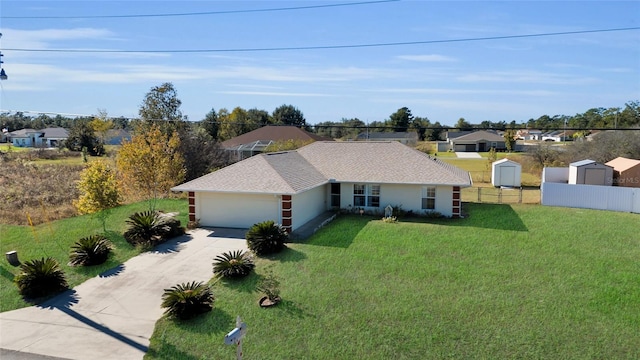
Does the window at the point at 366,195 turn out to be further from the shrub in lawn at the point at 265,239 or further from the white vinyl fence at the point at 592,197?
the white vinyl fence at the point at 592,197

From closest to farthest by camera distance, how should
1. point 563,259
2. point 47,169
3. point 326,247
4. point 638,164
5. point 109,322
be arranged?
point 109,322 → point 563,259 → point 326,247 → point 638,164 → point 47,169

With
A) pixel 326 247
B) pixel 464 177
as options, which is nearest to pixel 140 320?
pixel 326 247

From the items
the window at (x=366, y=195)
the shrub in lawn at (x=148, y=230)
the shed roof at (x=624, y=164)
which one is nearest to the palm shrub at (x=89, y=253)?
the shrub in lawn at (x=148, y=230)

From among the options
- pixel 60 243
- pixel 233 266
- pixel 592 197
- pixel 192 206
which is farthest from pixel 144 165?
pixel 592 197

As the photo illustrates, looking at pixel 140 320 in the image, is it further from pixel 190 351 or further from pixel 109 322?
pixel 190 351

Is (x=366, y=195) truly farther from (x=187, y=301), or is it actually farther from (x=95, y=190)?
(x=187, y=301)

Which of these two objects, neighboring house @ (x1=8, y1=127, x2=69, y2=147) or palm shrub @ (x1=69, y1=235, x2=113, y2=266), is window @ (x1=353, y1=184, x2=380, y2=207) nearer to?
palm shrub @ (x1=69, y1=235, x2=113, y2=266)
